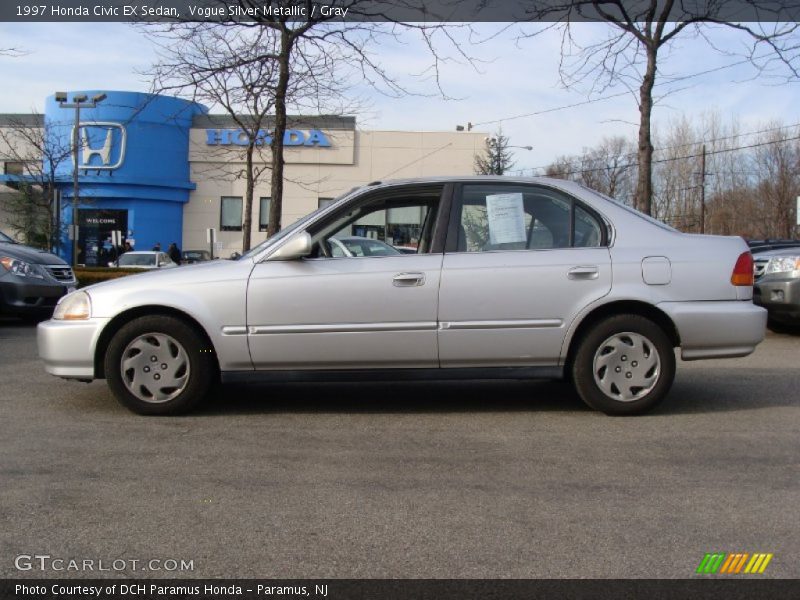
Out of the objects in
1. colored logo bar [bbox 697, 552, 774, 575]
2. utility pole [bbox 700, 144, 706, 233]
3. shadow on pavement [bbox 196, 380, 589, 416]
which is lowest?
colored logo bar [bbox 697, 552, 774, 575]

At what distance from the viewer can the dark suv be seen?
36.2 feet

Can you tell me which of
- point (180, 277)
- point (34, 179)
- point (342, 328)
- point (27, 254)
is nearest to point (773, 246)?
point (342, 328)

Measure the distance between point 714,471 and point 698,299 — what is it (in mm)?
1515

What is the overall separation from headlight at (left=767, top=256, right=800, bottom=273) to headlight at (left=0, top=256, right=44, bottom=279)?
33.2 feet

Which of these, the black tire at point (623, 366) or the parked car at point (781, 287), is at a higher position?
the parked car at point (781, 287)

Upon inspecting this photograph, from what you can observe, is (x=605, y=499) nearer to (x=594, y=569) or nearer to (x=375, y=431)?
(x=594, y=569)

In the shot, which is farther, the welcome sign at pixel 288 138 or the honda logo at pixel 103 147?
the welcome sign at pixel 288 138

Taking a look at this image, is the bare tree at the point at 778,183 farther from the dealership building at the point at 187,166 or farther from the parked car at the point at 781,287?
the parked car at the point at 781,287

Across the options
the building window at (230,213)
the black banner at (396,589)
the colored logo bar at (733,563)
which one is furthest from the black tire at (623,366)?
the building window at (230,213)

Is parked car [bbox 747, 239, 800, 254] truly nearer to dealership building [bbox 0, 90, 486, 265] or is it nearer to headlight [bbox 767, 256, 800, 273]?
headlight [bbox 767, 256, 800, 273]

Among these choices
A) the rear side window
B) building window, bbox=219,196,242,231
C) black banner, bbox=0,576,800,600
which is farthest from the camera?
building window, bbox=219,196,242,231

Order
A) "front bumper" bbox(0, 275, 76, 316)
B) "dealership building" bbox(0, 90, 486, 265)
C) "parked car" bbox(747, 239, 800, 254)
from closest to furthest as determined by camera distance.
Result: "front bumper" bbox(0, 275, 76, 316) → "parked car" bbox(747, 239, 800, 254) → "dealership building" bbox(0, 90, 486, 265)

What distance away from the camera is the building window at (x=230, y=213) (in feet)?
135

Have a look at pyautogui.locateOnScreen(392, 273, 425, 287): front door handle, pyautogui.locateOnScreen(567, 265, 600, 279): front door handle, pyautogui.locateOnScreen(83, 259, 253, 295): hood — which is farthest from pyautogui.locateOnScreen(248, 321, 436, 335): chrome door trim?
pyautogui.locateOnScreen(567, 265, 600, 279): front door handle
